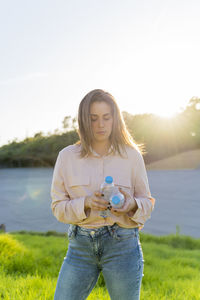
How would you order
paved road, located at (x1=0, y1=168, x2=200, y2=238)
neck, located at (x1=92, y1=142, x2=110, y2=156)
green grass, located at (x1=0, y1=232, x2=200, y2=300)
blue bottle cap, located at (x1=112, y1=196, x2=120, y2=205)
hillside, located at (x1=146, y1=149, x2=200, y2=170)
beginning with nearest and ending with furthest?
blue bottle cap, located at (x1=112, y1=196, x2=120, y2=205) → neck, located at (x1=92, y1=142, x2=110, y2=156) → green grass, located at (x1=0, y1=232, x2=200, y2=300) → paved road, located at (x1=0, y1=168, x2=200, y2=238) → hillside, located at (x1=146, y1=149, x2=200, y2=170)

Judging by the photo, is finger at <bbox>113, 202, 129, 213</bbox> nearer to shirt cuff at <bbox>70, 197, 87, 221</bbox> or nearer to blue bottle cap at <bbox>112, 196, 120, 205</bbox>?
blue bottle cap at <bbox>112, 196, 120, 205</bbox>

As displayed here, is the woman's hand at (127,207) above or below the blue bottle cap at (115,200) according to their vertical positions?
below

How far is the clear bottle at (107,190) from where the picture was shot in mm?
1473

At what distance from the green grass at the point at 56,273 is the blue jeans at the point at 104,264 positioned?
41.6 inches

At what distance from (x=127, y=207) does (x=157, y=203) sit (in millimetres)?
9961

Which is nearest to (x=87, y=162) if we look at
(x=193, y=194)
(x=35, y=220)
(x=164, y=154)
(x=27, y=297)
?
(x=27, y=297)

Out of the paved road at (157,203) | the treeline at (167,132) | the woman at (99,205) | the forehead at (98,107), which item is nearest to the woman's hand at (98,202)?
the woman at (99,205)

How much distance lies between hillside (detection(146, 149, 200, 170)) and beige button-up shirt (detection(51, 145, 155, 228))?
17.4m

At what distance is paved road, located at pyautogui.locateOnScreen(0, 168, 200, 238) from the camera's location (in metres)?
8.36

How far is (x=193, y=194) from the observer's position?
40.7 ft

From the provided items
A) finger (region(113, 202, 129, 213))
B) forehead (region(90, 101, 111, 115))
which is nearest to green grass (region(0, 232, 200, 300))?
finger (region(113, 202, 129, 213))

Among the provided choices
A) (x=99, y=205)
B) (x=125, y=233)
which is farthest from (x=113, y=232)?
(x=99, y=205)

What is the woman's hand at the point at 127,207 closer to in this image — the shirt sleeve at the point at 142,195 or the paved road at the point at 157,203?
the shirt sleeve at the point at 142,195

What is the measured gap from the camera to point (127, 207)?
1.50 meters
